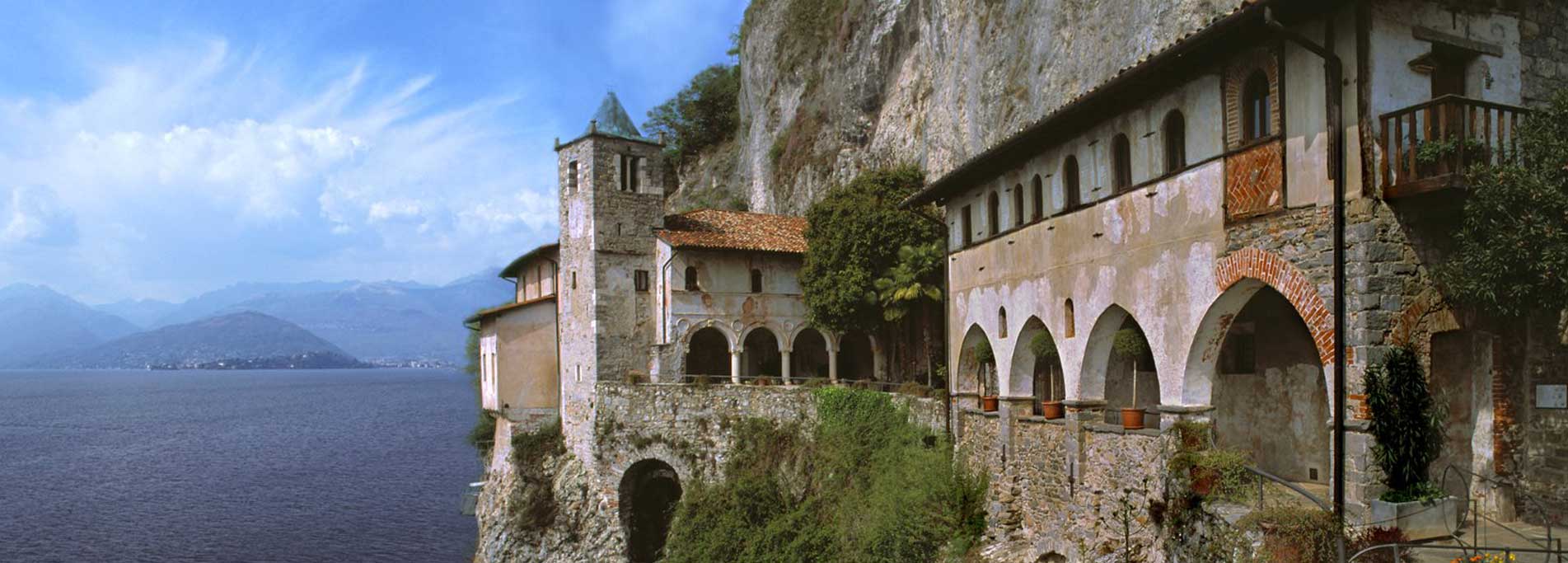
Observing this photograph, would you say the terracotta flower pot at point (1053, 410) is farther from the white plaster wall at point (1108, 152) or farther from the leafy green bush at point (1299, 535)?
the leafy green bush at point (1299, 535)

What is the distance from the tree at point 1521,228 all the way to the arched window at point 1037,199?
332 inches

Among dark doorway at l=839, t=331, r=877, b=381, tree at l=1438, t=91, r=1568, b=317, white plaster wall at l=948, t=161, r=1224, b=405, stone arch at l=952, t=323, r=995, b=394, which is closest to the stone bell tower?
dark doorway at l=839, t=331, r=877, b=381

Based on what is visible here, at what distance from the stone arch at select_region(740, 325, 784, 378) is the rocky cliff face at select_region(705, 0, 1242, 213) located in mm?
8309

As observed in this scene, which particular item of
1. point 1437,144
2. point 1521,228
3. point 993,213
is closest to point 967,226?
point 993,213

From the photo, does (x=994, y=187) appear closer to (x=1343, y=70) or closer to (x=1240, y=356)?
(x=1240, y=356)

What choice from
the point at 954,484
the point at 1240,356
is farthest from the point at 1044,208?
the point at 954,484

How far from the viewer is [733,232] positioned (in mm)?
38781

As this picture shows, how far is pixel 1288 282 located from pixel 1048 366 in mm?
11341

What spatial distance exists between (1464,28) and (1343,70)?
178 centimetres

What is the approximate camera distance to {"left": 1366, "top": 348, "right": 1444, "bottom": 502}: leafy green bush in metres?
11.5

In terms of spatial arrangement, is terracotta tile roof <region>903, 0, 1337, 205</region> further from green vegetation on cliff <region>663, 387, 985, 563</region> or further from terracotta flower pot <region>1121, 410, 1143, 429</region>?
green vegetation on cliff <region>663, 387, 985, 563</region>

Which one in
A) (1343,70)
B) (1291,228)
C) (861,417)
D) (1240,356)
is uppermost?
(1343,70)

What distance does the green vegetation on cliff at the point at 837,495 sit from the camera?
22.3m

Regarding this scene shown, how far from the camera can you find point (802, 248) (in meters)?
38.8
